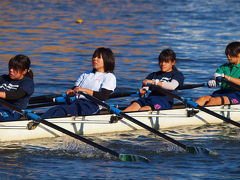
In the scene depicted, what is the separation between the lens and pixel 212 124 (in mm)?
9211

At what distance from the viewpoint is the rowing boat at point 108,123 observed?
294 inches

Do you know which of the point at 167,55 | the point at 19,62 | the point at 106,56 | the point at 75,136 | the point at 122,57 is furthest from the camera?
the point at 122,57

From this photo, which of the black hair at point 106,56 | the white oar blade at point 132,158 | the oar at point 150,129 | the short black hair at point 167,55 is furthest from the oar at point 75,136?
the short black hair at point 167,55

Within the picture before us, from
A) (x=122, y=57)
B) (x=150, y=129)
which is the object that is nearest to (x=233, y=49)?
(x=150, y=129)

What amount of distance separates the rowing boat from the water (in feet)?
0.35

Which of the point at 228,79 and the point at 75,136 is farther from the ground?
the point at 228,79

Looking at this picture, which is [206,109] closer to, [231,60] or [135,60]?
[231,60]

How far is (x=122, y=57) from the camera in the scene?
1727 centimetres

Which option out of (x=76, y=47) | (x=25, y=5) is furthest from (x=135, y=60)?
(x=25, y=5)

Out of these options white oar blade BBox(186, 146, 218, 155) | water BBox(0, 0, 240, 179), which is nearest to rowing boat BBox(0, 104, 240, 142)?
water BBox(0, 0, 240, 179)

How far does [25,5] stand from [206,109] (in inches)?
1033

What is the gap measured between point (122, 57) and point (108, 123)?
9330 mm

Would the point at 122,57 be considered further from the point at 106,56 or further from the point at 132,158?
the point at 132,158

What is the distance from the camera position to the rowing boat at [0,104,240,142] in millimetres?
7473
